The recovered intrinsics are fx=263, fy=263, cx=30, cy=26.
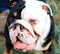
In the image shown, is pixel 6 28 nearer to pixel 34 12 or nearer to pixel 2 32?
pixel 2 32

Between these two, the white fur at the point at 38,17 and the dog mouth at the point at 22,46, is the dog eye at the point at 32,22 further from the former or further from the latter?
the dog mouth at the point at 22,46

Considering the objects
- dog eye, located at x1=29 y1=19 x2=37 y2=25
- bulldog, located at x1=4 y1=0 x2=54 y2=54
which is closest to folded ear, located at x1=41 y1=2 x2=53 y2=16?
bulldog, located at x1=4 y1=0 x2=54 y2=54

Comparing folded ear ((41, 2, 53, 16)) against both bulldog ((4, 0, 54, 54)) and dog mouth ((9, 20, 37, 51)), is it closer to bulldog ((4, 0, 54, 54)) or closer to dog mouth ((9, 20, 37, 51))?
bulldog ((4, 0, 54, 54))

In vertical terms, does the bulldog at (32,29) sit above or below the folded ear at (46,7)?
below

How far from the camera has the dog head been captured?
1.55m

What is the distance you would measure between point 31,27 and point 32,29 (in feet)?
0.04

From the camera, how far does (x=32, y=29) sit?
155 centimetres

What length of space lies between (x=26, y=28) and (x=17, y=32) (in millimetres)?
60

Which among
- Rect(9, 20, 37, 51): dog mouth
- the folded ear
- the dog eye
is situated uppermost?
the folded ear

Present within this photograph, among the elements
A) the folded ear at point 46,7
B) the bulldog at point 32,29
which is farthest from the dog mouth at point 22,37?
the folded ear at point 46,7

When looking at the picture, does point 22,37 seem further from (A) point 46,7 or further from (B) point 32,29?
(A) point 46,7

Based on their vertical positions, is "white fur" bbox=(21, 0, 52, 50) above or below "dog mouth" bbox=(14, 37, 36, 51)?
above

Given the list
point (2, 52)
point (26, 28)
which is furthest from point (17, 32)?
point (2, 52)

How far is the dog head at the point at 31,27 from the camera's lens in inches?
61.1
